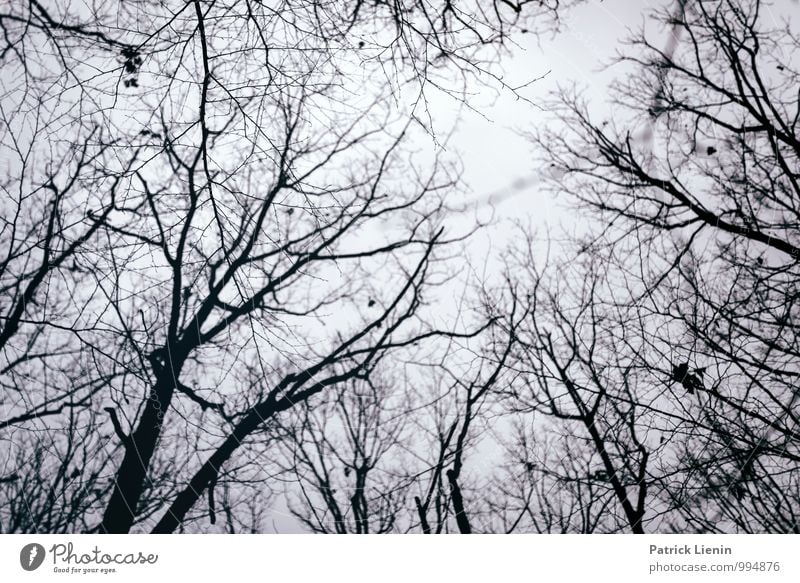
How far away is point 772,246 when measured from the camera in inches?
86.2

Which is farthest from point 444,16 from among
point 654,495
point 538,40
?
point 654,495

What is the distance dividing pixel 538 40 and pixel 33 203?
101 inches

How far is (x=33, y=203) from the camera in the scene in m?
2.09

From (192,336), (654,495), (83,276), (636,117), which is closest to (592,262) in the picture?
(636,117)

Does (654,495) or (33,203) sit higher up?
(33,203)

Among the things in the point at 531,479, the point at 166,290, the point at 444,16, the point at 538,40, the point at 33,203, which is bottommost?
the point at 531,479

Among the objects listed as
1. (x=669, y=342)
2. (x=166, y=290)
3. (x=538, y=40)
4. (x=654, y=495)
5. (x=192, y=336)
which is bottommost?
(x=654, y=495)

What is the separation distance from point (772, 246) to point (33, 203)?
11.9 ft

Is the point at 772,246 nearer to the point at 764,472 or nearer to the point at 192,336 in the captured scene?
the point at 764,472

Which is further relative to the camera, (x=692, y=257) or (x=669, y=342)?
(x=692, y=257)
